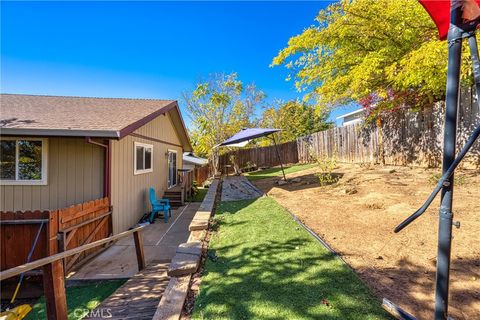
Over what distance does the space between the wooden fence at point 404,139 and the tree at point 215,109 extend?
8173mm

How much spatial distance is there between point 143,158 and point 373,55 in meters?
7.84

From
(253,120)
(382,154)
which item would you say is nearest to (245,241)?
(382,154)

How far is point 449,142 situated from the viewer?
1354mm

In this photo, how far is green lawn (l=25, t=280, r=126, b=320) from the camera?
134 inches

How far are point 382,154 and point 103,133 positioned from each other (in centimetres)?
974

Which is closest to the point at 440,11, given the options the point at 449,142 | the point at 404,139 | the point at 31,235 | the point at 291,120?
the point at 449,142

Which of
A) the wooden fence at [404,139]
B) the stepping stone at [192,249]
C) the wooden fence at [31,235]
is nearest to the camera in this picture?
the stepping stone at [192,249]

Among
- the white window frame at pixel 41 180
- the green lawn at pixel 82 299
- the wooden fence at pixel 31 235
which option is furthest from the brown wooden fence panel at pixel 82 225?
the white window frame at pixel 41 180

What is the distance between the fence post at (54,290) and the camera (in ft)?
8.26

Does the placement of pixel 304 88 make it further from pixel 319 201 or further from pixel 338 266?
pixel 338 266

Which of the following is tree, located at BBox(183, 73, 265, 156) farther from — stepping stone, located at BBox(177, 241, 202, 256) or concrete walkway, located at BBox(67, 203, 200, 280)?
stepping stone, located at BBox(177, 241, 202, 256)

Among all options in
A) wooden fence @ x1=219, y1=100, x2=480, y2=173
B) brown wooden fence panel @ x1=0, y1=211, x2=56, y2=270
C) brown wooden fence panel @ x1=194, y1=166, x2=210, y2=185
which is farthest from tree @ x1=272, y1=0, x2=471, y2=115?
brown wooden fence panel @ x1=194, y1=166, x2=210, y2=185

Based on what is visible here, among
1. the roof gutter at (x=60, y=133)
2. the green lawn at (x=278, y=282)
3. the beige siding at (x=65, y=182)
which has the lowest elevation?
the green lawn at (x=278, y=282)

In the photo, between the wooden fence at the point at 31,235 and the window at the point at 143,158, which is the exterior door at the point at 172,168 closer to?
the window at the point at 143,158
